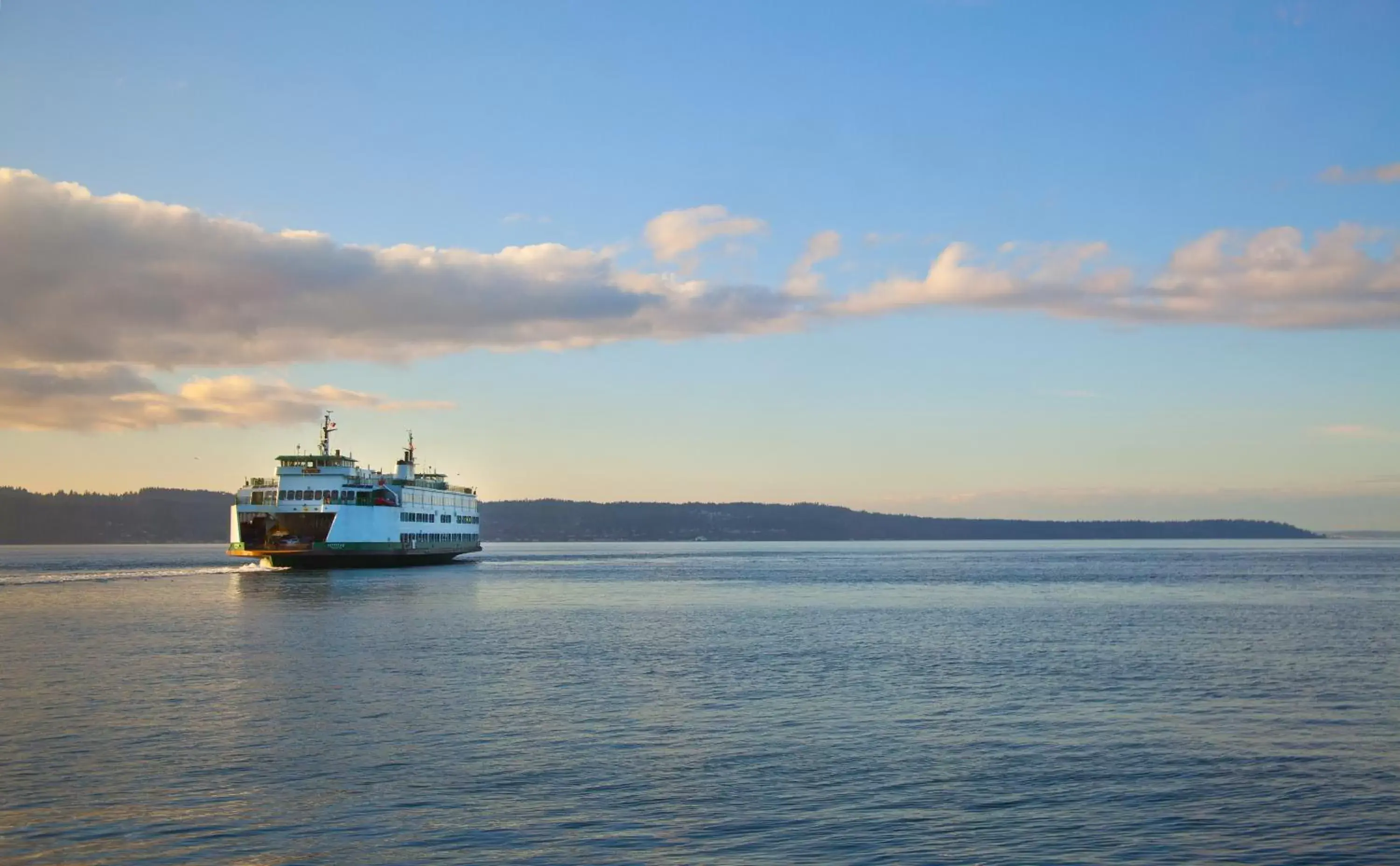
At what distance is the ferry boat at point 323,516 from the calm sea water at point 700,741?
48.7 metres

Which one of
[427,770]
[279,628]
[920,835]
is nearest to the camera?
[920,835]

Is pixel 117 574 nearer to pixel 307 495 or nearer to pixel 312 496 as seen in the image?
pixel 307 495

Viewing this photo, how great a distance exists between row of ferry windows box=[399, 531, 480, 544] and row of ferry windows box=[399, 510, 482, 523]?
4.59ft

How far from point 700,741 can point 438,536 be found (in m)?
128

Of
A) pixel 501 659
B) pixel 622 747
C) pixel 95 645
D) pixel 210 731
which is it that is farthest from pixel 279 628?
pixel 622 747

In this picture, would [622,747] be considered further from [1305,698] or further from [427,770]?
[1305,698]

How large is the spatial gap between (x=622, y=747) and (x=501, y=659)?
69.2 feet

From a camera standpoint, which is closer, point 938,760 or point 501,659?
point 938,760

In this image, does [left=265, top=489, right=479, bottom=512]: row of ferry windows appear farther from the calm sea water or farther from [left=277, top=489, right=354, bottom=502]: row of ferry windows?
the calm sea water

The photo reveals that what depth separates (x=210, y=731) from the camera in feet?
107

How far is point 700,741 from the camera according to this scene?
102 ft

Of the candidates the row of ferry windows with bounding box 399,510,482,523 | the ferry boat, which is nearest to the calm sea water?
the ferry boat

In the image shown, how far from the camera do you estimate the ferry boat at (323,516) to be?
390 feet

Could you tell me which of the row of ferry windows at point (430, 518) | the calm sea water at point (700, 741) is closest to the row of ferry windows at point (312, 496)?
the row of ferry windows at point (430, 518)
